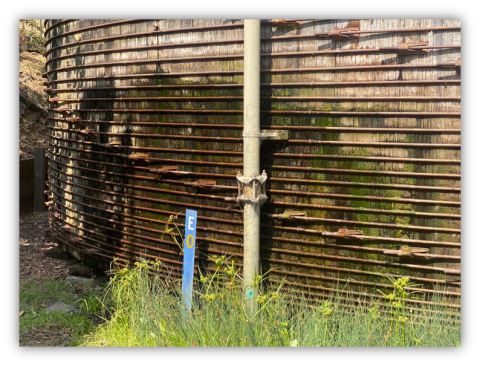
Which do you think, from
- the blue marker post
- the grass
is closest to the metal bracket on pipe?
the blue marker post

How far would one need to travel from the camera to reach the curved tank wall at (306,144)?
17.0 feet

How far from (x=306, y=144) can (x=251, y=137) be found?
565 millimetres

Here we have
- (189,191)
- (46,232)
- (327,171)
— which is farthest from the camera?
(46,232)

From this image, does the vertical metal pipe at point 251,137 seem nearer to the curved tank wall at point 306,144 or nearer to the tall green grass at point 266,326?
the curved tank wall at point 306,144

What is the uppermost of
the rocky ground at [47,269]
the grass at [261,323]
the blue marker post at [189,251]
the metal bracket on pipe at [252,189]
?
the metal bracket on pipe at [252,189]

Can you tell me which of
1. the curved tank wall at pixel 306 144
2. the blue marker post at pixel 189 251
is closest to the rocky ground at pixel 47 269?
the curved tank wall at pixel 306 144

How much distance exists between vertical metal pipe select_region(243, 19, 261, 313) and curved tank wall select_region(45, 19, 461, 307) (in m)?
0.23

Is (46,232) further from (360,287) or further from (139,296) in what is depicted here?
(360,287)

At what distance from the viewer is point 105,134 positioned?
761cm

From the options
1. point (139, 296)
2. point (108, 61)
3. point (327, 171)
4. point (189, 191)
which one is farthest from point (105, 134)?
point (327, 171)

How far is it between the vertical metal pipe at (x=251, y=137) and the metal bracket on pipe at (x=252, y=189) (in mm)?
42

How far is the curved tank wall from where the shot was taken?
518 cm

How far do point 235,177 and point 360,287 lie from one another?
1748 millimetres

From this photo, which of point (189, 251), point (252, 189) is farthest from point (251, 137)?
point (189, 251)
